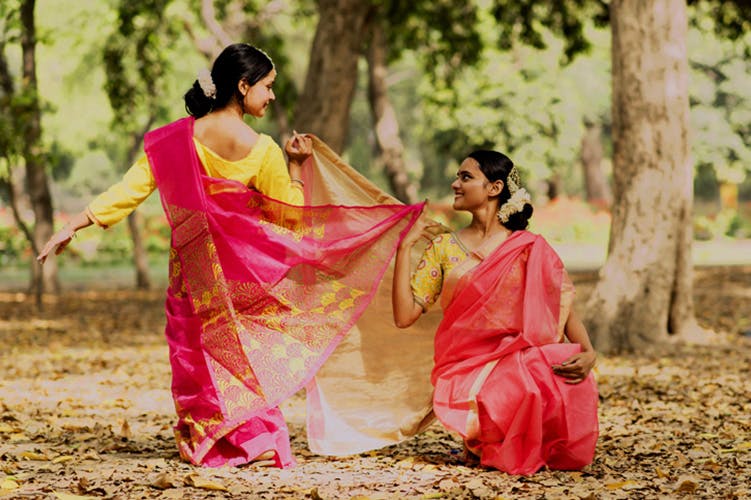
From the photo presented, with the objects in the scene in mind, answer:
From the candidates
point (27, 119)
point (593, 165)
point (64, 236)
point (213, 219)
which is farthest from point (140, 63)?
point (593, 165)

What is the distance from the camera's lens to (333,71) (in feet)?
44.2

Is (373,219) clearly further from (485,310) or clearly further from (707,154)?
(707,154)

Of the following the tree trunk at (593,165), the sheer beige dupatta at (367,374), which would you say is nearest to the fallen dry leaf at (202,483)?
the sheer beige dupatta at (367,374)

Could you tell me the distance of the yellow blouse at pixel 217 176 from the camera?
4.95m

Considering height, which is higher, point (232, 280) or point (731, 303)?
point (232, 280)

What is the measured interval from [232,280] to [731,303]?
37.8ft

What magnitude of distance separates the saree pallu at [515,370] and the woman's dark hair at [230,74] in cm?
134

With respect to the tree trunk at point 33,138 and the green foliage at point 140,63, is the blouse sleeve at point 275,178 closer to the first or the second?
the tree trunk at point 33,138

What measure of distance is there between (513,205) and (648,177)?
5.38 m

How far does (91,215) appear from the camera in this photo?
4.93 meters

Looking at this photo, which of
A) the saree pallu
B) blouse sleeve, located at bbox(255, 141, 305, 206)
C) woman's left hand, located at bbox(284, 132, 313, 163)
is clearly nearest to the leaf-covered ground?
the saree pallu

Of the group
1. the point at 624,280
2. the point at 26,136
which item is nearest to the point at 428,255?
the point at 624,280

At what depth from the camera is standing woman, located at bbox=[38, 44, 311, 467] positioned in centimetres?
502

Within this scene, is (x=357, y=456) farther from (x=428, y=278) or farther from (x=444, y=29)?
(x=444, y=29)
